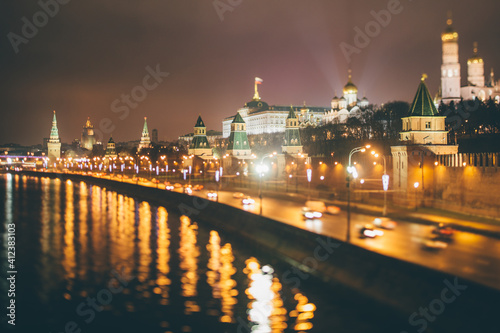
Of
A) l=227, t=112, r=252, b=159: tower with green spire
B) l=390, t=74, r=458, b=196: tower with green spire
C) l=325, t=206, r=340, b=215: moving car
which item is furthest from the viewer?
l=227, t=112, r=252, b=159: tower with green spire

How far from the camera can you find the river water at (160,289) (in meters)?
19.1

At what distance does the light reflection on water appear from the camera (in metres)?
19.7

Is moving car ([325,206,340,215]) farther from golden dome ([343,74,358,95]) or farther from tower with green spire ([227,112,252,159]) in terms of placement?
golden dome ([343,74,358,95])

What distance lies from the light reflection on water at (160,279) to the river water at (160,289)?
0.04 meters

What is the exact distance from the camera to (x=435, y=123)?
55.2 m

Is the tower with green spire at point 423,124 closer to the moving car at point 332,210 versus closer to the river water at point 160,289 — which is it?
the moving car at point 332,210

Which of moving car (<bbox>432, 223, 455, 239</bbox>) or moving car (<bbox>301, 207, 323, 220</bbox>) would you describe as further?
moving car (<bbox>301, 207, 323, 220</bbox>)

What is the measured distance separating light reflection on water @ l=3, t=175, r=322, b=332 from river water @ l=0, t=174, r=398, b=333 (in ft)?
0.13

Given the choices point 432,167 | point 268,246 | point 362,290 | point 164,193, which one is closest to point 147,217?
point 164,193

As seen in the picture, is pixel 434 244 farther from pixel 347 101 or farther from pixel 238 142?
pixel 347 101

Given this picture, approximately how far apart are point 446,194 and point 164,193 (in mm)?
29968

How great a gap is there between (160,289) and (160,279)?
1948 mm

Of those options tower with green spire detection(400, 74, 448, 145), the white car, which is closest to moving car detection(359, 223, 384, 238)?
the white car

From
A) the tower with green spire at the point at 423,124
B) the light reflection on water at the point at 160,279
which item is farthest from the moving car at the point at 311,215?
the tower with green spire at the point at 423,124
